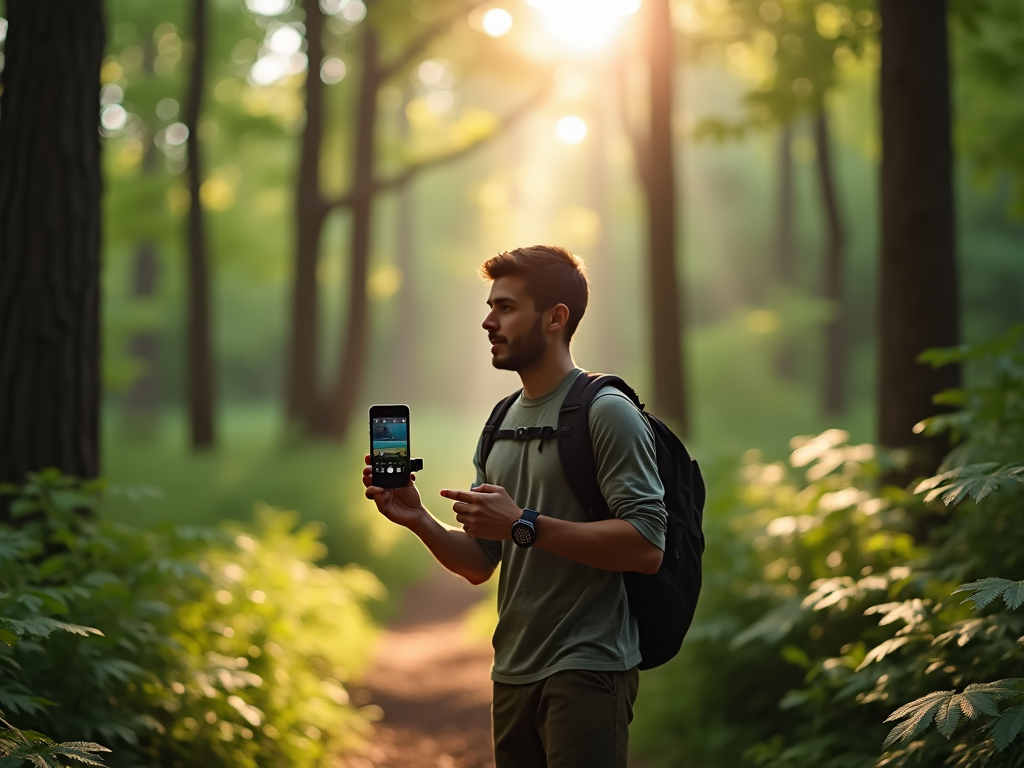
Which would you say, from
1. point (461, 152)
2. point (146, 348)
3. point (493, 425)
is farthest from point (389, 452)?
point (146, 348)

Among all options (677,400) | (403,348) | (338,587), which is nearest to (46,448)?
(338,587)

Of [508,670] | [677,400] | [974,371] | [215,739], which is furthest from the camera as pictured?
[974,371]

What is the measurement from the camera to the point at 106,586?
Result: 4.68 metres

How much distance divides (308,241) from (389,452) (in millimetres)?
14420

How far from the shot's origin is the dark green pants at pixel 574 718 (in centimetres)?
300

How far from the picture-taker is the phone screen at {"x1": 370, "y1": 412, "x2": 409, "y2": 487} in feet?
10.9

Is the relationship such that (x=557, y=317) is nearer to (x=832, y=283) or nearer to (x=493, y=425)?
(x=493, y=425)

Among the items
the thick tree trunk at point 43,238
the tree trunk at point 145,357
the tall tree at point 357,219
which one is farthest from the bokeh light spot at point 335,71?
the thick tree trunk at point 43,238

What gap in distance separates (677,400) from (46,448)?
351 inches

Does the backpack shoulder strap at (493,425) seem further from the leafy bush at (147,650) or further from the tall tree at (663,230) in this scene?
the tall tree at (663,230)

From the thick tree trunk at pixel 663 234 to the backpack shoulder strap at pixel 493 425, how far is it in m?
9.98

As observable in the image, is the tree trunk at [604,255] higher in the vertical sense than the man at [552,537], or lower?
higher

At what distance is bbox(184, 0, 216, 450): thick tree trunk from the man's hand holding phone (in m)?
15.0

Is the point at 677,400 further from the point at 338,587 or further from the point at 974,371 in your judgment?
the point at 974,371
